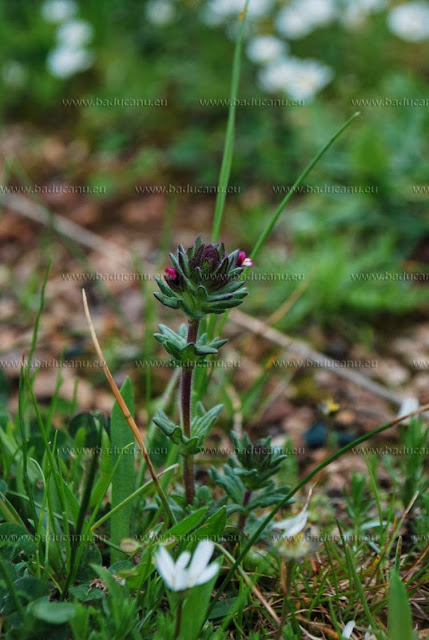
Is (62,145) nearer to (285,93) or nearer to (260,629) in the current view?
(285,93)

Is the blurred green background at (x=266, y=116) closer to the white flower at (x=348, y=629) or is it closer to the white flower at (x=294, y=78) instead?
the white flower at (x=294, y=78)

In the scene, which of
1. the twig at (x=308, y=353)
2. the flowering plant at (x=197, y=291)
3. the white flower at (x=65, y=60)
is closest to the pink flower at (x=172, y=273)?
the flowering plant at (x=197, y=291)

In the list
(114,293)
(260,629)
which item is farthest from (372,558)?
(114,293)

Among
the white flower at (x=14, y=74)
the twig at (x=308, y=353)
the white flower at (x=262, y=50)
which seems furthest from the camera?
the white flower at (x=14, y=74)

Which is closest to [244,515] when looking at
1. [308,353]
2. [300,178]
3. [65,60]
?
[300,178]

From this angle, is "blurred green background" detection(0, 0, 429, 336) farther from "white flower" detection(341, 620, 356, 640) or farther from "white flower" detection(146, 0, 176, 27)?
"white flower" detection(341, 620, 356, 640)

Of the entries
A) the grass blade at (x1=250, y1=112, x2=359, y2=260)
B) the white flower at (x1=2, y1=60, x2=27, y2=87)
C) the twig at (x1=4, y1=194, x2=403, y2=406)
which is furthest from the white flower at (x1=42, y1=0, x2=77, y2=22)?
the grass blade at (x1=250, y1=112, x2=359, y2=260)
